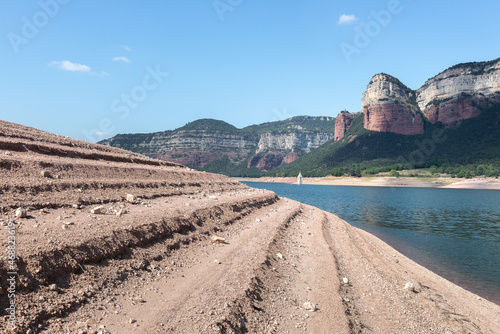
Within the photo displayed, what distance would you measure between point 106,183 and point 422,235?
27265 mm

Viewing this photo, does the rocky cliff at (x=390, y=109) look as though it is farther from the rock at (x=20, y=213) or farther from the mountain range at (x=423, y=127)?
the rock at (x=20, y=213)

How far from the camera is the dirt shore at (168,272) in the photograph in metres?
5.86

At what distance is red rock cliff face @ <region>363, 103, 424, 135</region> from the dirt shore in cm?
17253

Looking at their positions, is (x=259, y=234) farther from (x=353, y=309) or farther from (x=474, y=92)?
(x=474, y=92)

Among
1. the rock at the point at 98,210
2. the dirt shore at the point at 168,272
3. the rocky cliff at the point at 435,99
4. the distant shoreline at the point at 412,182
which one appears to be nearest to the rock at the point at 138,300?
the dirt shore at the point at 168,272

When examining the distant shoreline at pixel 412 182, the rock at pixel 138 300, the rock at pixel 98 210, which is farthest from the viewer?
the distant shoreline at pixel 412 182

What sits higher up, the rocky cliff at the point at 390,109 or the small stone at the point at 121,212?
the rocky cliff at the point at 390,109

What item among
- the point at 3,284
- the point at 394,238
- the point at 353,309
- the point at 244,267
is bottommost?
the point at 394,238

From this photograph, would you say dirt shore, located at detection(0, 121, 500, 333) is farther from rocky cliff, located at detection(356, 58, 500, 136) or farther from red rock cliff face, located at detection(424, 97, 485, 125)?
red rock cliff face, located at detection(424, 97, 485, 125)

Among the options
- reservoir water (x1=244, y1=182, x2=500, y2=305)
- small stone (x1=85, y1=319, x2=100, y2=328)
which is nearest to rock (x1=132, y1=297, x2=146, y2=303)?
small stone (x1=85, y1=319, x2=100, y2=328)

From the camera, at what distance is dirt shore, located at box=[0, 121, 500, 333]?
586cm

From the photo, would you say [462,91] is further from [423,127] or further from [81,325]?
[81,325]

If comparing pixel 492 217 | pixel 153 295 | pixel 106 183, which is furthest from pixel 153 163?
pixel 492 217

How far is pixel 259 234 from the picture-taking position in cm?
1447
